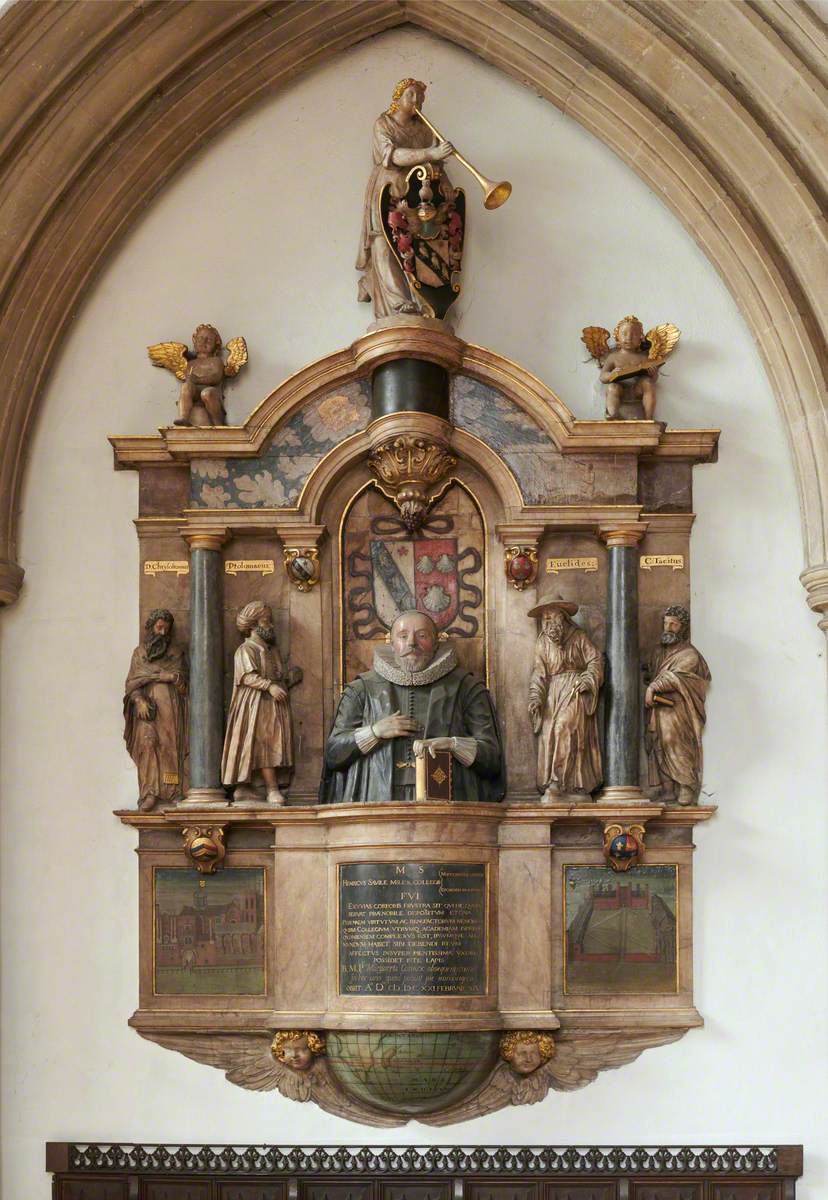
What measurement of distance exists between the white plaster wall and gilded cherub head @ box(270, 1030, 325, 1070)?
0.31 meters

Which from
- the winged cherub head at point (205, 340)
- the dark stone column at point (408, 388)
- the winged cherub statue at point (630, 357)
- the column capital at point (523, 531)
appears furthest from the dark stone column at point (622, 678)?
the winged cherub head at point (205, 340)

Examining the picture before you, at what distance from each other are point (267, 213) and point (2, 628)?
9.39 feet

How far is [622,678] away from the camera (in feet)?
29.5

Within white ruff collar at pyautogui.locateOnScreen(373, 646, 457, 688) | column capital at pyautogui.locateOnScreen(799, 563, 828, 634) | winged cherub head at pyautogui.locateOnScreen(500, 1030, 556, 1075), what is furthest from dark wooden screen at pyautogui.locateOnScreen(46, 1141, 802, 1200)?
column capital at pyautogui.locateOnScreen(799, 563, 828, 634)

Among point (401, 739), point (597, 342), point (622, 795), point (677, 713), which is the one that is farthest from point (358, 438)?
point (622, 795)

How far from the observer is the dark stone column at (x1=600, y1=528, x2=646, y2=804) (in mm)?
8938

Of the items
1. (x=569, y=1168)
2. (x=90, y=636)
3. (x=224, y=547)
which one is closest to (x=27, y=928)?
(x=90, y=636)

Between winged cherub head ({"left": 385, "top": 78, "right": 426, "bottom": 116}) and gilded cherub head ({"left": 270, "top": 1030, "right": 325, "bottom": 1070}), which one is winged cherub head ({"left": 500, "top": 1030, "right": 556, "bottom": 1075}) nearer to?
gilded cherub head ({"left": 270, "top": 1030, "right": 325, "bottom": 1070})

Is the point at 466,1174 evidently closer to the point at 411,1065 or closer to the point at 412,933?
the point at 411,1065

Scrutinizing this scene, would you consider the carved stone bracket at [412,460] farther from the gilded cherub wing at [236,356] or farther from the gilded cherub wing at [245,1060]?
the gilded cherub wing at [245,1060]

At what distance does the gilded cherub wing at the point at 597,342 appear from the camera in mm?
9469

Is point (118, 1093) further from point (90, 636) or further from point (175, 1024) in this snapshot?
point (90, 636)

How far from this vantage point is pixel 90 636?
9.39 m

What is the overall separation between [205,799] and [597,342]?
11.1 ft
